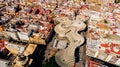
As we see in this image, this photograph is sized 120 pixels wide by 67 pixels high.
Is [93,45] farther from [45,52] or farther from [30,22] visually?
[30,22]

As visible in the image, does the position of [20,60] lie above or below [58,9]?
below

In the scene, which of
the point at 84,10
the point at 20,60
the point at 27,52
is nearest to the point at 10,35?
the point at 27,52

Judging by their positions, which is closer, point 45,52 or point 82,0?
point 45,52

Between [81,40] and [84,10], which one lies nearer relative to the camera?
[81,40]

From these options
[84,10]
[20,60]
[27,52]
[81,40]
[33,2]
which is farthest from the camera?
[33,2]

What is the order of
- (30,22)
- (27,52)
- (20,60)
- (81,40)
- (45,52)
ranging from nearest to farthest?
(20,60) < (27,52) < (45,52) < (81,40) < (30,22)

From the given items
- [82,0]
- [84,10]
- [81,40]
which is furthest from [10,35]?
[82,0]

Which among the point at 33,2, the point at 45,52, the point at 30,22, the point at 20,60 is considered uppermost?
the point at 33,2

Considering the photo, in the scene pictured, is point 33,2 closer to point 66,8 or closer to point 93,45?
point 66,8

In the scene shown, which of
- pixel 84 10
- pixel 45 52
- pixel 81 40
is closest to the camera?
pixel 45 52
